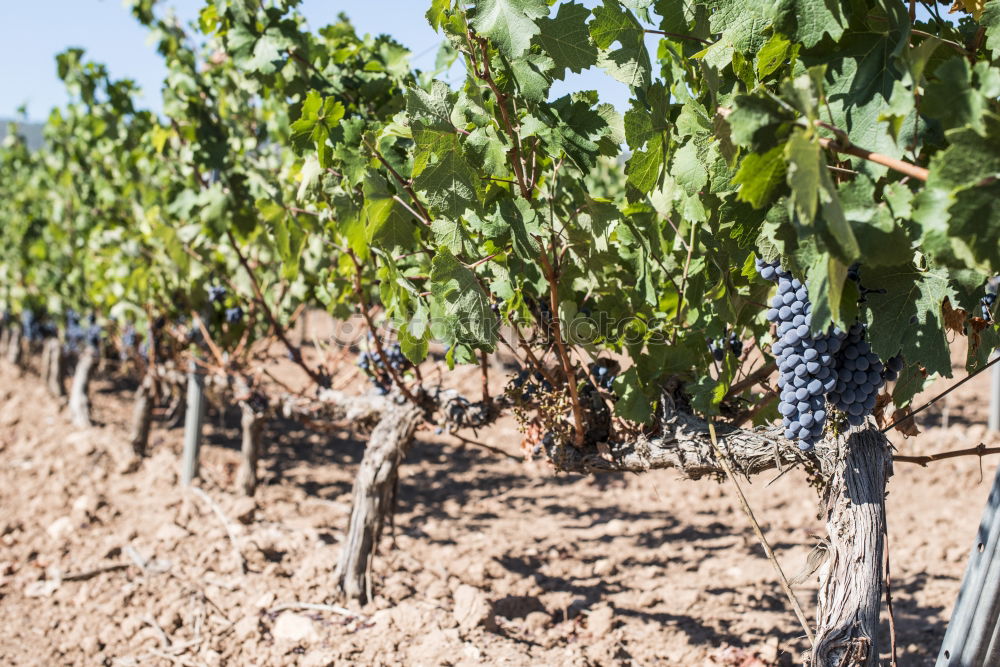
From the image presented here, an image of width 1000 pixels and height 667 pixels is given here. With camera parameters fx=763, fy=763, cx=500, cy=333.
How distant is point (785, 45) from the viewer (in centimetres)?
143

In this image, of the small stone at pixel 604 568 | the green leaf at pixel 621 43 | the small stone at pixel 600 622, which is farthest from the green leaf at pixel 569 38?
the small stone at pixel 604 568

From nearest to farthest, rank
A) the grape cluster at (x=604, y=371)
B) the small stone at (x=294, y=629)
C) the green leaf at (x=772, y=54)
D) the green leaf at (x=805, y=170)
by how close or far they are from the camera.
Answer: the green leaf at (x=805, y=170) < the green leaf at (x=772, y=54) < the grape cluster at (x=604, y=371) < the small stone at (x=294, y=629)

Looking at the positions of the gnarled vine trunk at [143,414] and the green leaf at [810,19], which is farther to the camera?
the gnarled vine trunk at [143,414]

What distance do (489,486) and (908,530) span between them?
299cm

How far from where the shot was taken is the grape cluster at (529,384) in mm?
2750

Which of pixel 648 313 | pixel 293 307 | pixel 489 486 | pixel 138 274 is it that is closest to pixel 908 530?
pixel 489 486

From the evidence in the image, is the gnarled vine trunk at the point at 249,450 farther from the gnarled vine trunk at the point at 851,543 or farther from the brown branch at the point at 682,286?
the gnarled vine trunk at the point at 851,543

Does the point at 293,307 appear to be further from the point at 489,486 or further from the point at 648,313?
the point at 648,313

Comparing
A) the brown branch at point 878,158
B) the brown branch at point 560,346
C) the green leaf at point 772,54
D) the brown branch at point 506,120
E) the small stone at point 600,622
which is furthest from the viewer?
the small stone at point 600,622

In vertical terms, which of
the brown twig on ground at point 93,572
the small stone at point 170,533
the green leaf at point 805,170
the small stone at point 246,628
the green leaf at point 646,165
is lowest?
the small stone at point 246,628

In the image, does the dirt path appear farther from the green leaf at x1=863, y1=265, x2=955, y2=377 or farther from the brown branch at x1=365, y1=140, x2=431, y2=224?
the brown branch at x1=365, y1=140, x2=431, y2=224

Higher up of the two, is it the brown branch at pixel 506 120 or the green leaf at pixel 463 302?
the brown branch at pixel 506 120

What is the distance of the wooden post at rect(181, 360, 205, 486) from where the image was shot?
5.56 metres

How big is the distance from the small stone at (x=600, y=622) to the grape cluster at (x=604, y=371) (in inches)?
49.6
